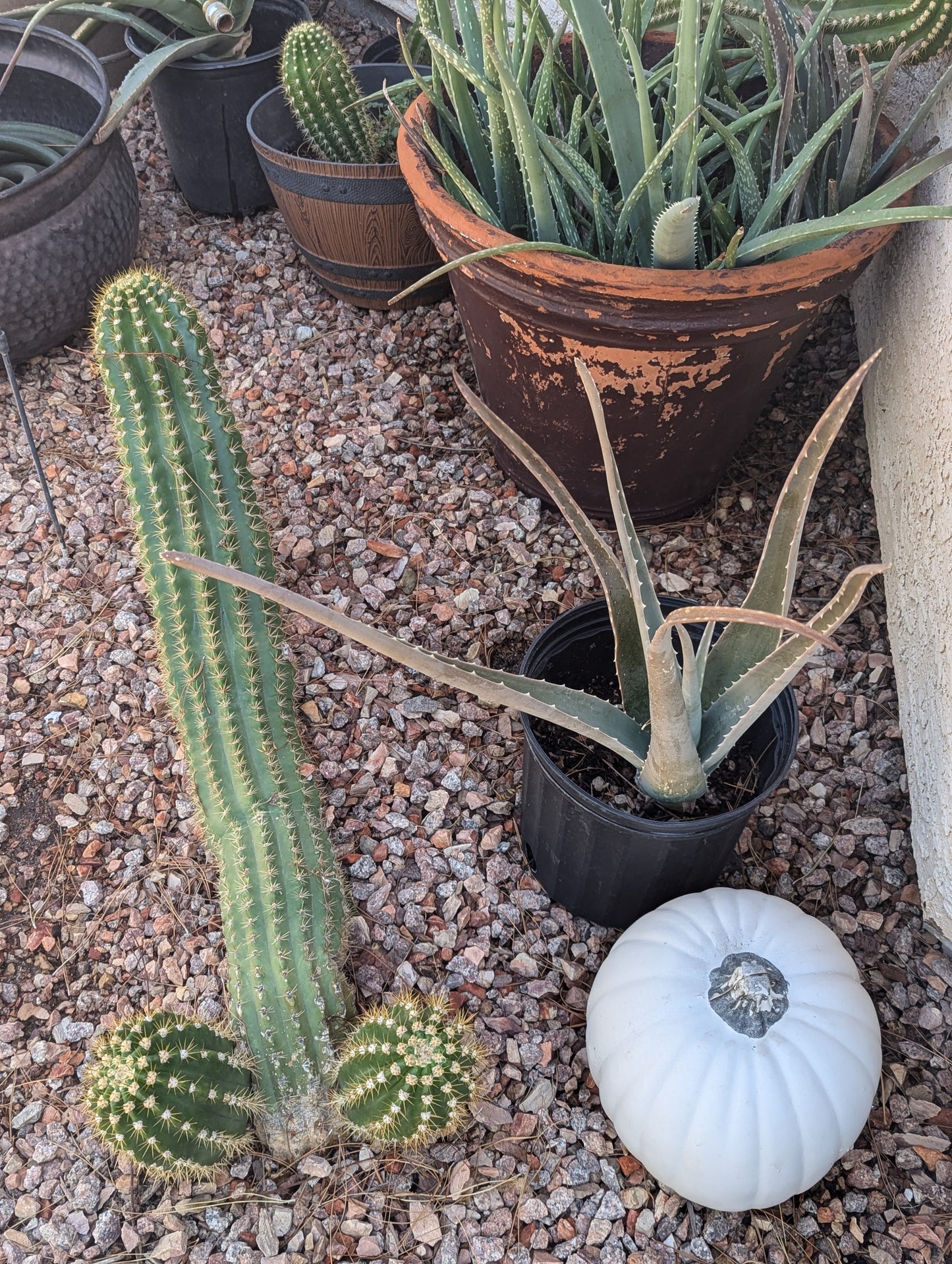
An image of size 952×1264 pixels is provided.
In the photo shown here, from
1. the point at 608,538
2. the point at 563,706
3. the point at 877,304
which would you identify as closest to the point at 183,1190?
the point at 563,706

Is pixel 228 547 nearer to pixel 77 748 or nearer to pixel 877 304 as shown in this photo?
pixel 77 748

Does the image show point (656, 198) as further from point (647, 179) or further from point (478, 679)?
point (478, 679)

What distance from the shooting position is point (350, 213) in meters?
1.88

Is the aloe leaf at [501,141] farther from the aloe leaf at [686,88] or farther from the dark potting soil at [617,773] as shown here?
the dark potting soil at [617,773]

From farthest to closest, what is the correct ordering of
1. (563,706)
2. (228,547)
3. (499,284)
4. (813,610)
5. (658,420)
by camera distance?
(813,610) → (658,420) → (499,284) → (228,547) → (563,706)

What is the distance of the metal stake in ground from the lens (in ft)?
4.89

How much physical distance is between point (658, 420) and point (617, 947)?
33.0 inches

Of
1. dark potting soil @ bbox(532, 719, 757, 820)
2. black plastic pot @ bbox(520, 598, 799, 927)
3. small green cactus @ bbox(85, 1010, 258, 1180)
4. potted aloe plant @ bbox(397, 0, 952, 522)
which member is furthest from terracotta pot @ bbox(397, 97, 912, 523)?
small green cactus @ bbox(85, 1010, 258, 1180)

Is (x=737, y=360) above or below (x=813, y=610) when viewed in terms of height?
above

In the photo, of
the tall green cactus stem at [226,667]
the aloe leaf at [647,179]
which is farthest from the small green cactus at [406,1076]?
the aloe leaf at [647,179]

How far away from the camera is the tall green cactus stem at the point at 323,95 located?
187 centimetres

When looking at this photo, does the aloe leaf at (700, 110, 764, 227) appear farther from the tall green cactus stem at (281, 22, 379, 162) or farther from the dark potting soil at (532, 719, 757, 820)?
the tall green cactus stem at (281, 22, 379, 162)

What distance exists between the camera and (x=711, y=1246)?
1086 mm

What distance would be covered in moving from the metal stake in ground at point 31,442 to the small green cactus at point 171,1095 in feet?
3.22
